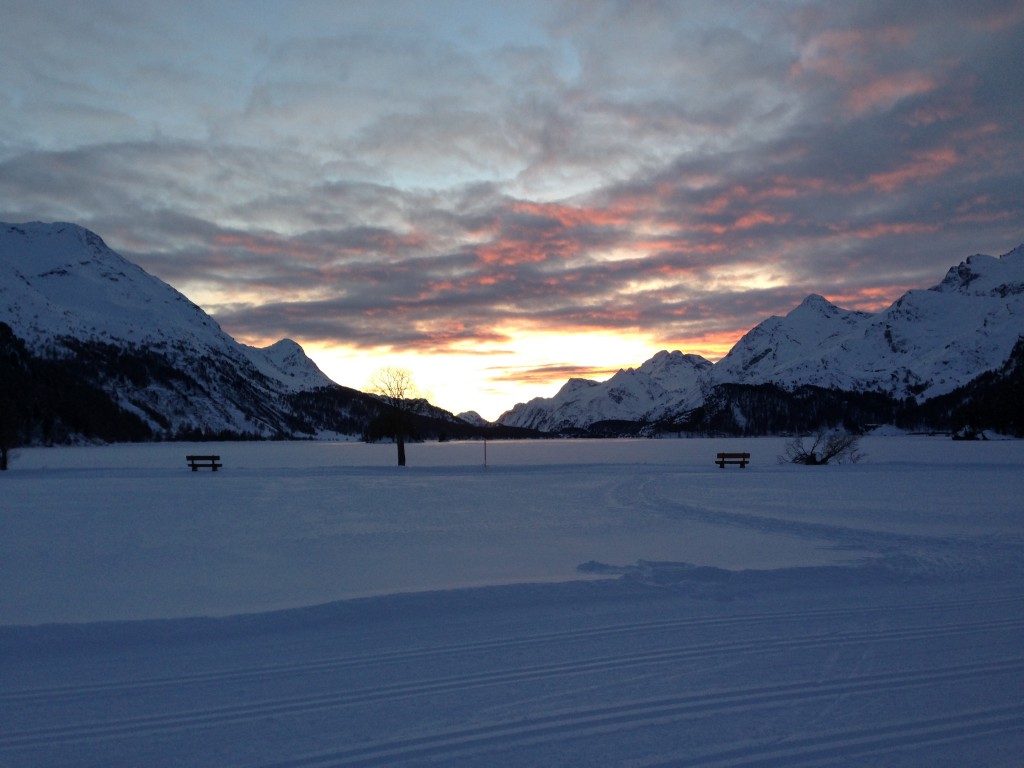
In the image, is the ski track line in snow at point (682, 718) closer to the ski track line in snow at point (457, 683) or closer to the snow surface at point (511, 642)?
the snow surface at point (511, 642)

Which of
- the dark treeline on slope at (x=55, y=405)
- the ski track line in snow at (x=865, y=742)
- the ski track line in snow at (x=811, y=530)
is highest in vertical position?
the dark treeline on slope at (x=55, y=405)

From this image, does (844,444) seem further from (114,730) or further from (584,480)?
(114,730)

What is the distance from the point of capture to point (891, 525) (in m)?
17.2

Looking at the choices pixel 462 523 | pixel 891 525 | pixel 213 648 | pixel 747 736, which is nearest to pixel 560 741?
pixel 747 736

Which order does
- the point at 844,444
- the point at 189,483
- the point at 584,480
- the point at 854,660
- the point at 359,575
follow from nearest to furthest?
the point at 854,660, the point at 359,575, the point at 189,483, the point at 584,480, the point at 844,444

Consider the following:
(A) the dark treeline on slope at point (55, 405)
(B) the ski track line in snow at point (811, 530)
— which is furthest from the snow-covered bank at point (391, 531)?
(A) the dark treeline on slope at point (55, 405)

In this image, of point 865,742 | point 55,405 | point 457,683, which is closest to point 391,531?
point 457,683

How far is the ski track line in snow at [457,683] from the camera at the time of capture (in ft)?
17.8

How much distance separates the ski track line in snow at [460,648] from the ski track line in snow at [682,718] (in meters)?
1.99

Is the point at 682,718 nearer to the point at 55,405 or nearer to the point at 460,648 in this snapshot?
Result: the point at 460,648

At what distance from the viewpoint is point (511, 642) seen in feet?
25.5

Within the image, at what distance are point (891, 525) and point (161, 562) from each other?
54.6 ft

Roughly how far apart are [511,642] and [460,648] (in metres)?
0.60

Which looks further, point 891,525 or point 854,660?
point 891,525
